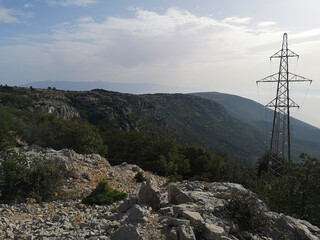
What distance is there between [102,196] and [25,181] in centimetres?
387

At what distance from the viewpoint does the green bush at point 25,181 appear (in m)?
11.1

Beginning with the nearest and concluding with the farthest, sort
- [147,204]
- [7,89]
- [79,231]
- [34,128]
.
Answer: [79,231]
[147,204]
[34,128]
[7,89]

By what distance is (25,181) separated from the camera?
38.0ft

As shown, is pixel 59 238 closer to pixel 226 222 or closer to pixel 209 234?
pixel 209 234

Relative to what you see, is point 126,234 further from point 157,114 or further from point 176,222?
point 157,114

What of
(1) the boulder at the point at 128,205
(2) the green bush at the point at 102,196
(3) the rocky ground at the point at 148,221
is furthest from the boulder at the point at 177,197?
(2) the green bush at the point at 102,196

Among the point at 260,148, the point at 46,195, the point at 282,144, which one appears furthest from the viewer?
the point at 260,148

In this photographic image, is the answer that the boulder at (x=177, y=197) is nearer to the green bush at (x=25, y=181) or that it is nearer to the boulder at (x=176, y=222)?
the boulder at (x=176, y=222)

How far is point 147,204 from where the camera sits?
9414mm

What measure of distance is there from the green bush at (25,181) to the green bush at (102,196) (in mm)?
Result: 1896

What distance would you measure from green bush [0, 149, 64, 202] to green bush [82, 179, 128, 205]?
190 centimetres

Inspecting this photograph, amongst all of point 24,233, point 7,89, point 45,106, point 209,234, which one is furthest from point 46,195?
point 7,89

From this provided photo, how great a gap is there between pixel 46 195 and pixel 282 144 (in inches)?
956

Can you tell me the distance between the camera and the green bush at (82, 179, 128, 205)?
37.3 feet
